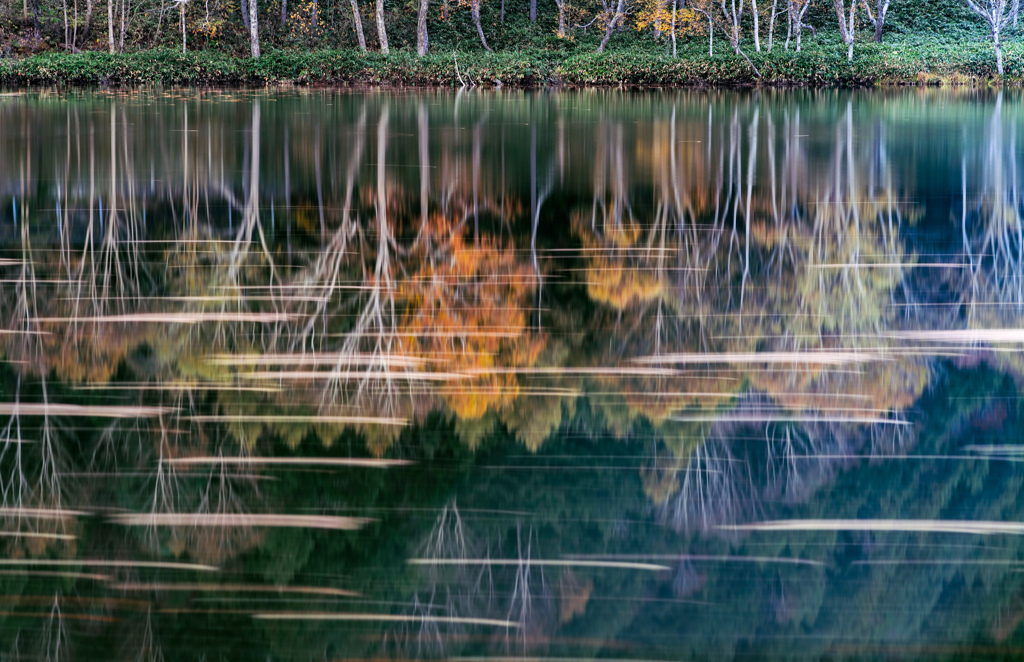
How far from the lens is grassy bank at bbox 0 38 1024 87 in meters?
36.1

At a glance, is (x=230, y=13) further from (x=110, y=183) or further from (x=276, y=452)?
(x=276, y=452)

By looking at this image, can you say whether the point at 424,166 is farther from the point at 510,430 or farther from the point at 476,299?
the point at 510,430

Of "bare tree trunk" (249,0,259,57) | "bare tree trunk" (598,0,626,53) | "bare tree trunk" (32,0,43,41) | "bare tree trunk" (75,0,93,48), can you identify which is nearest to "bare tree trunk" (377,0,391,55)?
"bare tree trunk" (249,0,259,57)

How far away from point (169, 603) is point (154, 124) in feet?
57.0

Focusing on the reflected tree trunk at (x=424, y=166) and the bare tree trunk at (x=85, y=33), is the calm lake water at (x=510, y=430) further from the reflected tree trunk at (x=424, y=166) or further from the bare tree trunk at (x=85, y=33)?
the bare tree trunk at (x=85, y=33)

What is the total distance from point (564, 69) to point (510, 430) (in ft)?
114

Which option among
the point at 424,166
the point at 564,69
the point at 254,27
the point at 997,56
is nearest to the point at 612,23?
the point at 564,69

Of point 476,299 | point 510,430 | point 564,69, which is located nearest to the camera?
point 510,430

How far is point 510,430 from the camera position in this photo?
11.4 feet

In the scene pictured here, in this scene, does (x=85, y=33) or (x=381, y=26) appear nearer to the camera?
(x=381, y=26)

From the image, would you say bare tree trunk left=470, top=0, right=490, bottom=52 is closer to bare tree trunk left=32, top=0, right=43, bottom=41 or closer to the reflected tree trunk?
bare tree trunk left=32, top=0, right=43, bottom=41

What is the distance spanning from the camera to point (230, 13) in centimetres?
4625

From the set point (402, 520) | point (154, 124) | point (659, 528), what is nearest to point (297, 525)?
point (402, 520)

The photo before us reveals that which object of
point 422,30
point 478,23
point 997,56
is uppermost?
point 478,23
